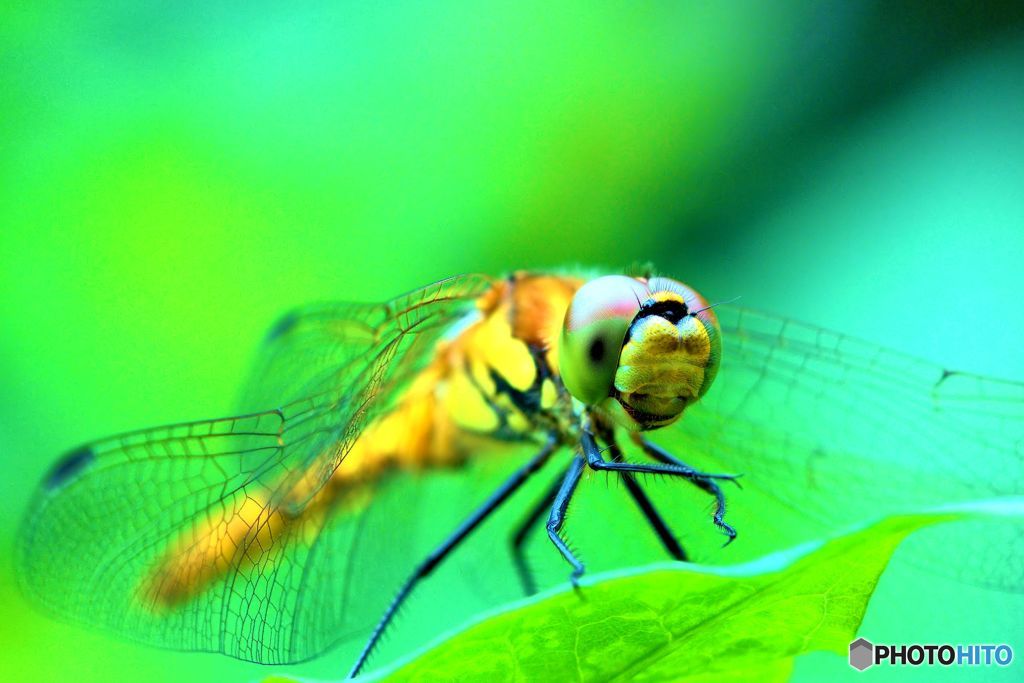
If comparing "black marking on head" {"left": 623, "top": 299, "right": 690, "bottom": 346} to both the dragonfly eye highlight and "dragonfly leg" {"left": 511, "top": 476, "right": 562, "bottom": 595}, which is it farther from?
"dragonfly leg" {"left": 511, "top": 476, "right": 562, "bottom": 595}

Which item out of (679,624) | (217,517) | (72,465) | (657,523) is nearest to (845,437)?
(657,523)

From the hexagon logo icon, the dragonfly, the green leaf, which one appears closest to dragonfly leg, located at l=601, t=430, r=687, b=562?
the dragonfly

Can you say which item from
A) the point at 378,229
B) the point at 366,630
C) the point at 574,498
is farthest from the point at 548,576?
the point at 378,229

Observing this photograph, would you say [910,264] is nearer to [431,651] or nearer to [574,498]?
[574,498]

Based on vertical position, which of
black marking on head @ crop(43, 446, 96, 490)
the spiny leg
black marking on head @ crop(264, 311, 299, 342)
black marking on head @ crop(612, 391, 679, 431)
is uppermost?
black marking on head @ crop(264, 311, 299, 342)

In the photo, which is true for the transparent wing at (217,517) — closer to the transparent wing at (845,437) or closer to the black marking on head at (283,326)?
the black marking on head at (283,326)
